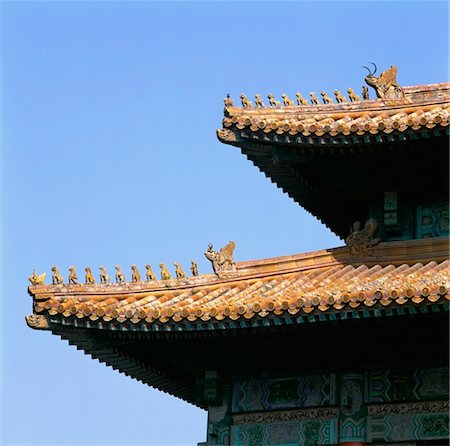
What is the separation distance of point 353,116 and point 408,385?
5.29m

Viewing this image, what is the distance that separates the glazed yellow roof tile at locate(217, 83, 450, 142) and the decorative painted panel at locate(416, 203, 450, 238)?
1766mm

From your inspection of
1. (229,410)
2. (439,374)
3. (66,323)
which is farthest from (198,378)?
(439,374)

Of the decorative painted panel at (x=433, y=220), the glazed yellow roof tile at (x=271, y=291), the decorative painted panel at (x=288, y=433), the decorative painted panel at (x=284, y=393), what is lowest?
the decorative painted panel at (x=288, y=433)

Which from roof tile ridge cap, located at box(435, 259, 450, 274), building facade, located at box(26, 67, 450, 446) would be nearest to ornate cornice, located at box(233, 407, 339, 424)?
building facade, located at box(26, 67, 450, 446)

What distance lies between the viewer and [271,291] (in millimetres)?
24453

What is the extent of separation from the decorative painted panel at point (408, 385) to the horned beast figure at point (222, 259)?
3417mm

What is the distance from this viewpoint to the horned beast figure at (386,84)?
86.9 feet

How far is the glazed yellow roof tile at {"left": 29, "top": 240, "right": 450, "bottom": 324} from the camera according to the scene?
2222cm

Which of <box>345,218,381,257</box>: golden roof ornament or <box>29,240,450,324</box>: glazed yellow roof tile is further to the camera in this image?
<box>345,218,381,257</box>: golden roof ornament

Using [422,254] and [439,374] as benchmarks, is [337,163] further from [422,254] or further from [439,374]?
[439,374]

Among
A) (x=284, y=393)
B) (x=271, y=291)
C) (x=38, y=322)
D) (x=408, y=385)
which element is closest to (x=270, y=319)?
(x=271, y=291)

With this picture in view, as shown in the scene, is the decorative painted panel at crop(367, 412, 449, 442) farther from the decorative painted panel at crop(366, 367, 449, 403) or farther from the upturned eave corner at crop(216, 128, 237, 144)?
the upturned eave corner at crop(216, 128, 237, 144)

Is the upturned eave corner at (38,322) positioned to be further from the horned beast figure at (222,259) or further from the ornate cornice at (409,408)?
the ornate cornice at (409,408)

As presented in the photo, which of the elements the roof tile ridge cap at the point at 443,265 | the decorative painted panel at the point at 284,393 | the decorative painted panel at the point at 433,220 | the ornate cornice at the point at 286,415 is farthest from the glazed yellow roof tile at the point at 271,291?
the ornate cornice at the point at 286,415
